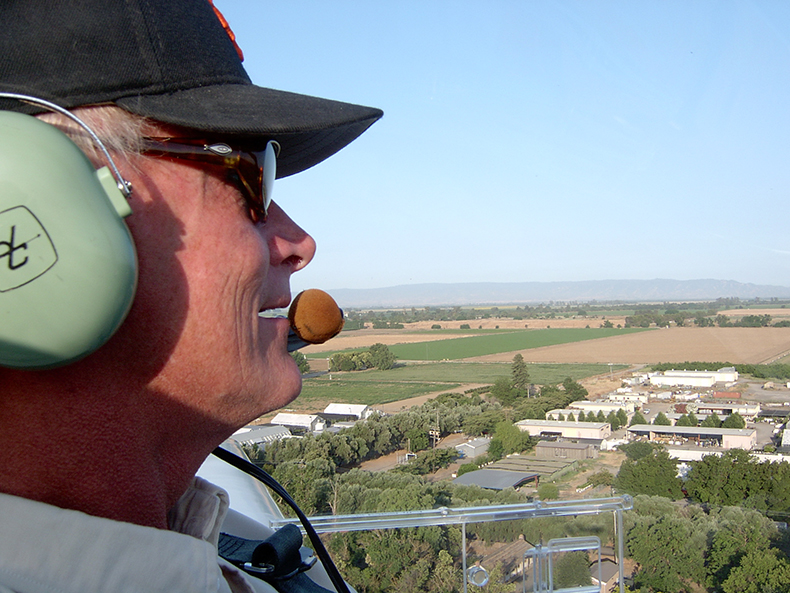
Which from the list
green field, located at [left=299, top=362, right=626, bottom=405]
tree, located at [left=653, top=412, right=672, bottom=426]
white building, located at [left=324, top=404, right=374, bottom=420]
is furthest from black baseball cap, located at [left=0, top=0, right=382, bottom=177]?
green field, located at [left=299, top=362, right=626, bottom=405]

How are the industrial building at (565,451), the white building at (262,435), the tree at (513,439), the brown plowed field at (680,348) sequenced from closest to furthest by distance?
the white building at (262,435), the industrial building at (565,451), the tree at (513,439), the brown plowed field at (680,348)

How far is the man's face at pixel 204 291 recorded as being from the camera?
0.65 m

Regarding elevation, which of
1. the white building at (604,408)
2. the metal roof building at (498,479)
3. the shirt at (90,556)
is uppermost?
the shirt at (90,556)

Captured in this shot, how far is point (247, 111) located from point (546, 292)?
143859mm

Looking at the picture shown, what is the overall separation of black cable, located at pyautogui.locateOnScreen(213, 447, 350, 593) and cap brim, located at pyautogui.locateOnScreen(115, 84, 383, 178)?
2.56 ft

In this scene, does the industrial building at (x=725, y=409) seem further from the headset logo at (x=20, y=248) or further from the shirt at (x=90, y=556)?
the headset logo at (x=20, y=248)


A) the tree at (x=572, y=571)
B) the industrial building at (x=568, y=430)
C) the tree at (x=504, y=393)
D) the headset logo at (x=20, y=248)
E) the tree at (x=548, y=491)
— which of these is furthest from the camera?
the tree at (x=504, y=393)

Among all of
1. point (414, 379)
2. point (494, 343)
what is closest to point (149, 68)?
point (414, 379)

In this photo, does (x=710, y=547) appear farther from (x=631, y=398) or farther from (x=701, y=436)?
(x=631, y=398)

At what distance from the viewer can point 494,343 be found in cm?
3781

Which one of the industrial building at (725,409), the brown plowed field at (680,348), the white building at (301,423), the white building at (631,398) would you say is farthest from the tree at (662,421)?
the brown plowed field at (680,348)

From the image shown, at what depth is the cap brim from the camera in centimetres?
63

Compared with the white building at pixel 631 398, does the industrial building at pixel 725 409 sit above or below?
above

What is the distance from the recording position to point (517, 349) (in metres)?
34.1
